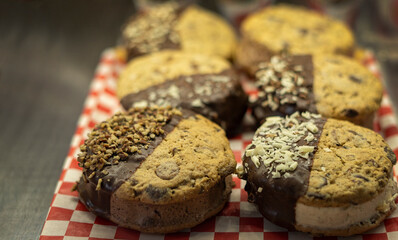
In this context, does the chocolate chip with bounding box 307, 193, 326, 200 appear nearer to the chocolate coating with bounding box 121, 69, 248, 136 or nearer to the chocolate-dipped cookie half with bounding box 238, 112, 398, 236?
the chocolate-dipped cookie half with bounding box 238, 112, 398, 236

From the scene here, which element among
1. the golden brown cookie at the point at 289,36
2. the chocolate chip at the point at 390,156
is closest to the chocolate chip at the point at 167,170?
the chocolate chip at the point at 390,156

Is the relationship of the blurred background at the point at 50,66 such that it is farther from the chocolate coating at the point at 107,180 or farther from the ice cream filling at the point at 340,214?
the ice cream filling at the point at 340,214

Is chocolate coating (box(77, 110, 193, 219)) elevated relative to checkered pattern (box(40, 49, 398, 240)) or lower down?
elevated

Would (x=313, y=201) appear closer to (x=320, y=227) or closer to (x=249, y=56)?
(x=320, y=227)

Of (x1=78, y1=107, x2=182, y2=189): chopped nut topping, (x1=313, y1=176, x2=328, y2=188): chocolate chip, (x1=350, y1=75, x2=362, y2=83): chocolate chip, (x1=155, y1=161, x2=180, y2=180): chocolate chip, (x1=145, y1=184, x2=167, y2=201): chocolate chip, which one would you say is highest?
(x1=78, y1=107, x2=182, y2=189): chopped nut topping

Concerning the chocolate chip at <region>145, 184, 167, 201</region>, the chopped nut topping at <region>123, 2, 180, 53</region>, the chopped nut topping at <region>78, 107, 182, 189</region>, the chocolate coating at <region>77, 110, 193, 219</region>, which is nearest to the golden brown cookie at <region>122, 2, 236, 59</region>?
the chopped nut topping at <region>123, 2, 180, 53</region>

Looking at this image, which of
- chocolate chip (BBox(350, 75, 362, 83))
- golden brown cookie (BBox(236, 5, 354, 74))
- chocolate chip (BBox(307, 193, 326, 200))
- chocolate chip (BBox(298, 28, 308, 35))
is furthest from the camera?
chocolate chip (BBox(298, 28, 308, 35))

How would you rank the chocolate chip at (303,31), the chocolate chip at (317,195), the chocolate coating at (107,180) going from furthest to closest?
the chocolate chip at (303,31), the chocolate coating at (107,180), the chocolate chip at (317,195)

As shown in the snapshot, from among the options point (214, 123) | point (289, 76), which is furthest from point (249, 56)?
point (214, 123)

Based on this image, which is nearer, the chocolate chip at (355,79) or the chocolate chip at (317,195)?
the chocolate chip at (317,195)
